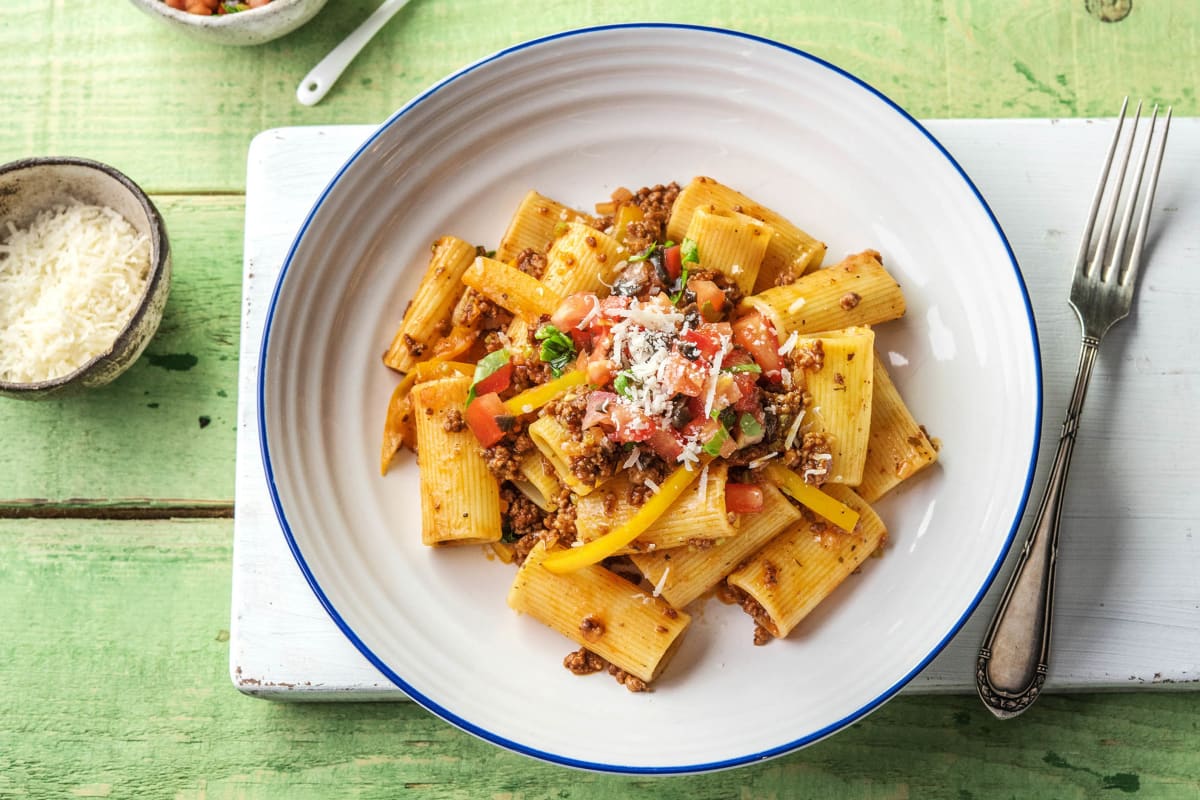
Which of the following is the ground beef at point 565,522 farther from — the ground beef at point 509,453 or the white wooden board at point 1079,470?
the white wooden board at point 1079,470

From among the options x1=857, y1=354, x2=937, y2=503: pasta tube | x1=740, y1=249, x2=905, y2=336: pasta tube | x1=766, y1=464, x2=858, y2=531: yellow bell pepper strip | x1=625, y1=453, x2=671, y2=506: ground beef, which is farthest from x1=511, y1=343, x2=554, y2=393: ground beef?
x1=857, y1=354, x2=937, y2=503: pasta tube

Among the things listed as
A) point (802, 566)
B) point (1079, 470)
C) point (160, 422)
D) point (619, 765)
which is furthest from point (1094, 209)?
point (160, 422)

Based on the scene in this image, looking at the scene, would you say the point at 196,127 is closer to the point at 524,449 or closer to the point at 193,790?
the point at 524,449

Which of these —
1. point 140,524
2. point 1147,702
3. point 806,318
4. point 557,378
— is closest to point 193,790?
point 140,524

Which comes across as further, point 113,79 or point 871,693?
point 113,79

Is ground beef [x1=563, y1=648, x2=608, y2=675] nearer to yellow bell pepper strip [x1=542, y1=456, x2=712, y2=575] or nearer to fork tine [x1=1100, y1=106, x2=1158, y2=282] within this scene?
yellow bell pepper strip [x1=542, y1=456, x2=712, y2=575]

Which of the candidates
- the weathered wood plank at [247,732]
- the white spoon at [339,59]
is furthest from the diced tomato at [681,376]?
the white spoon at [339,59]

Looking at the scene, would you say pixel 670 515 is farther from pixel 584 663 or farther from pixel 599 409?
pixel 584 663
